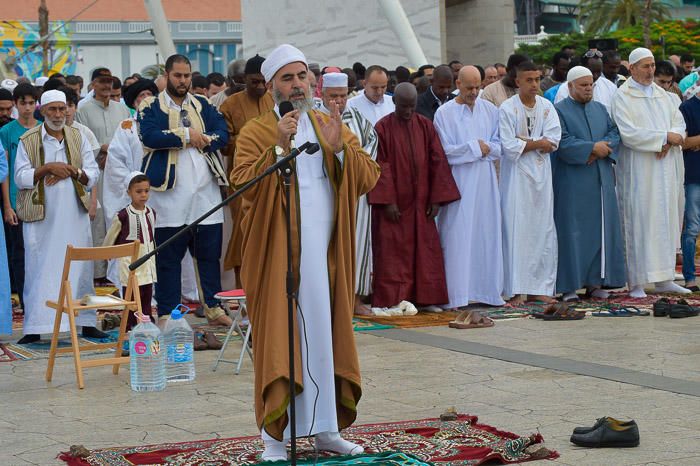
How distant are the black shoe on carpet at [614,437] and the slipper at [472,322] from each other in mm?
4145

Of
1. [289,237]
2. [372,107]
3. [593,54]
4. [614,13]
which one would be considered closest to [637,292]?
[372,107]

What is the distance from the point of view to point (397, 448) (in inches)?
246

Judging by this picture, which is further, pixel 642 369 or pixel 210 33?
pixel 210 33

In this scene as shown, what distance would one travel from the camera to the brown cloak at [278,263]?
6039mm

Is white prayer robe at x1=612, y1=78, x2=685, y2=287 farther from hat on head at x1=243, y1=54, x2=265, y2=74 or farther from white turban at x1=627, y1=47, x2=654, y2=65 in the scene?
hat on head at x1=243, y1=54, x2=265, y2=74

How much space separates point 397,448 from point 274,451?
0.60 m

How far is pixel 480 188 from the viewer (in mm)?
11719

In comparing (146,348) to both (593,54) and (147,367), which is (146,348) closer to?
(147,367)

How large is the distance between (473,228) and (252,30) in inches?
669

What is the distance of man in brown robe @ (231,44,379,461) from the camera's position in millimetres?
6082

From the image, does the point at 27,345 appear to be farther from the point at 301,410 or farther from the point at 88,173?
the point at 301,410

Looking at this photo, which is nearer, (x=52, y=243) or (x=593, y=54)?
(x=52, y=243)

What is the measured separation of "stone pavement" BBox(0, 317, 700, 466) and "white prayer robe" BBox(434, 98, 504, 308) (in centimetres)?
157

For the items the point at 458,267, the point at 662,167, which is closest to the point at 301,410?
the point at 458,267
